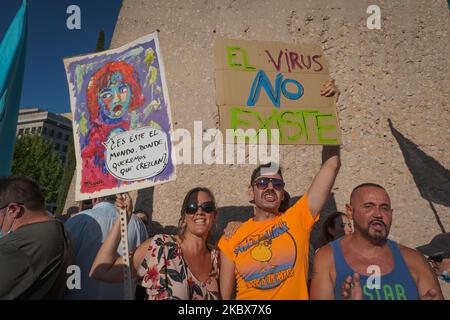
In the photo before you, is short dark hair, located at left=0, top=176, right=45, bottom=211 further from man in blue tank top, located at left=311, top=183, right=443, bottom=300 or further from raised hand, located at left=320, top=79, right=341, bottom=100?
raised hand, located at left=320, top=79, right=341, bottom=100

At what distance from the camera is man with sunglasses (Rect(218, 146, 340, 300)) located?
6.66ft

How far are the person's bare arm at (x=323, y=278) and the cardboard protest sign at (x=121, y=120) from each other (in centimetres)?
107

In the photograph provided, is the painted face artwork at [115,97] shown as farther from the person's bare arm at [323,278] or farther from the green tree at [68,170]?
the green tree at [68,170]

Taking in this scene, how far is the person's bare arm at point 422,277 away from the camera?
5.78ft

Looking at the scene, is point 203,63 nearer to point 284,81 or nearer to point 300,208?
point 284,81

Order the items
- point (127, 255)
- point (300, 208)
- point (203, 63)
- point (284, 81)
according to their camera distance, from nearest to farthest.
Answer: point (127, 255), point (300, 208), point (284, 81), point (203, 63)

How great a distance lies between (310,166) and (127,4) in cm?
424

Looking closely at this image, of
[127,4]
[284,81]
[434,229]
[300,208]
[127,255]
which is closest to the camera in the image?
[127,255]

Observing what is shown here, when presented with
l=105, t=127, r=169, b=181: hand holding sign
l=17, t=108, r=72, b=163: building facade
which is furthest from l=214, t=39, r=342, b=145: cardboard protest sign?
l=17, t=108, r=72, b=163: building facade

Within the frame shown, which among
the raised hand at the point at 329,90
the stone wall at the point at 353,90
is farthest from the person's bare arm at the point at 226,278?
the stone wall at the point at 353,90

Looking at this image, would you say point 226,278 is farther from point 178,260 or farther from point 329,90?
point 329,90

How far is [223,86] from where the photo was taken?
2730 millimetres
